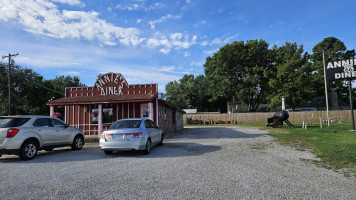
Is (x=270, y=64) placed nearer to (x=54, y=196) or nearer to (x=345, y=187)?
(x=345, y=187)

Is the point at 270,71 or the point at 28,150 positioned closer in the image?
the point at 28,150

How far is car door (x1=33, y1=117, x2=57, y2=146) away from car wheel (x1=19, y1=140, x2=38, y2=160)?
42 centimetres

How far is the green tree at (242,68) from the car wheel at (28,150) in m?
38.3

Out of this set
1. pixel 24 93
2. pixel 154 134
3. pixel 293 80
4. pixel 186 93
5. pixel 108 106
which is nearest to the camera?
pixel 154 134

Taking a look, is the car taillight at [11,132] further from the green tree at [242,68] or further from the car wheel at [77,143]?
the green tree at [242,68]

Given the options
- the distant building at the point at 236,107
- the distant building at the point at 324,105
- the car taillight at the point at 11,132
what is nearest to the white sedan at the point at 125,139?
the car taillight at the point at 11,132

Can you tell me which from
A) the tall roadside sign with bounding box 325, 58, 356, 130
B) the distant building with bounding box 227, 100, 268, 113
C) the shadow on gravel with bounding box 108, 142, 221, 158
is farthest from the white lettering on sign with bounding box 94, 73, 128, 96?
the distant building with bounding box 227, 100, 268, 113

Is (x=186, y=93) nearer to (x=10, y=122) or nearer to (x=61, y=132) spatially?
(x=61, y=132)

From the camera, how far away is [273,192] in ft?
13.1

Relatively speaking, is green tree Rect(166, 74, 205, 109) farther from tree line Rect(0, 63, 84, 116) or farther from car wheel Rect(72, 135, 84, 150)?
car wheel Rect(72, 135, 84, 150)

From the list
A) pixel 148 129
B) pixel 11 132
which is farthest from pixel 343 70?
pixel 11 132

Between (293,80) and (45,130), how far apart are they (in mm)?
39572

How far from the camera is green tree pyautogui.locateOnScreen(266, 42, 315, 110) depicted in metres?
37.3

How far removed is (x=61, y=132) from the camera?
9344 mm
